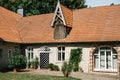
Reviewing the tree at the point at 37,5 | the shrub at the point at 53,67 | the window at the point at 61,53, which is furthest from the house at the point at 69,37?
the tree at the point at 37,5

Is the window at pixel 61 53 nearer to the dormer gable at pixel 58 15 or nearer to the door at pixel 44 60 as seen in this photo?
the door at pixel 44 60

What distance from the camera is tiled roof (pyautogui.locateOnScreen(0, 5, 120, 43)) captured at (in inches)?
1065

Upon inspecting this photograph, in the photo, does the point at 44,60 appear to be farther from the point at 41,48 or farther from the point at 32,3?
the point at 32,3

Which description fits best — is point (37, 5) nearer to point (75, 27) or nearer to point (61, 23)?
point (61, 23)

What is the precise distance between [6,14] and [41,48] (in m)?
8.06

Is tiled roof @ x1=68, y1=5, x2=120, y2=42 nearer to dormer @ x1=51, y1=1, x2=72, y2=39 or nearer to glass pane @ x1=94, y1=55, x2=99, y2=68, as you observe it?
dormer @ x1=51, y1=1, x2=72, y2=39

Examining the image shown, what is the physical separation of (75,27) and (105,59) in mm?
5814

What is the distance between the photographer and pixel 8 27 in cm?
3173

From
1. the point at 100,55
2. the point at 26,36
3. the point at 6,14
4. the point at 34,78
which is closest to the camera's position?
the point at 34,78

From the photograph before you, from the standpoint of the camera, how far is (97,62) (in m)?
26.7

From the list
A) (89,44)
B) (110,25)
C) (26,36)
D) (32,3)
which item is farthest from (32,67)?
(32,3)

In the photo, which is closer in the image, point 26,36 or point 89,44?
point 89,44

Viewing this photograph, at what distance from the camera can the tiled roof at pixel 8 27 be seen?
29328mm

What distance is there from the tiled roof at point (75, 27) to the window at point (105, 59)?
131cm
